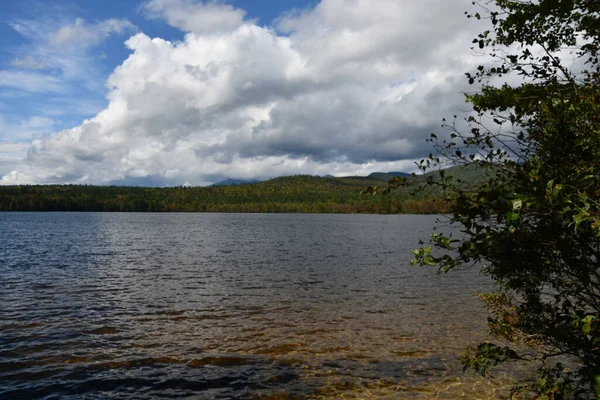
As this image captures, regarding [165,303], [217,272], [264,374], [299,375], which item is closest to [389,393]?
[299,375]

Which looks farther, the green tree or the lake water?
the lake water

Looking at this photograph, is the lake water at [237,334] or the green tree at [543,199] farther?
the lake water at [237,334]

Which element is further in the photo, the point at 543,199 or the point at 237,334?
the point at 237,334

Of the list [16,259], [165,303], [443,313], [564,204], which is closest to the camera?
[564,204]

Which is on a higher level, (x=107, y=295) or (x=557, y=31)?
(x=557, y=31)

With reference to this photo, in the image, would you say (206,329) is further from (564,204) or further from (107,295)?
(564,204)

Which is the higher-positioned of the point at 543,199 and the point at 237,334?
the point at 543,199

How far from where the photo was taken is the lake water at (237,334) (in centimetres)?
1573

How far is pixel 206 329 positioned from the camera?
23297 mm

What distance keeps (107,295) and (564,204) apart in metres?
33.6

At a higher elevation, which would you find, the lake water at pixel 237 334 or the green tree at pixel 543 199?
the green tree at pixel 543 199

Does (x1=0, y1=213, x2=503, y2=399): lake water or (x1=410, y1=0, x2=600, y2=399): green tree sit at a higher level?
(x1=410, y1=0, x2=600, y2=399): green tree

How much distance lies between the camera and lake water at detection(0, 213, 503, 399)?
15.7 m

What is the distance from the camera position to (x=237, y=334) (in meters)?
22.3
